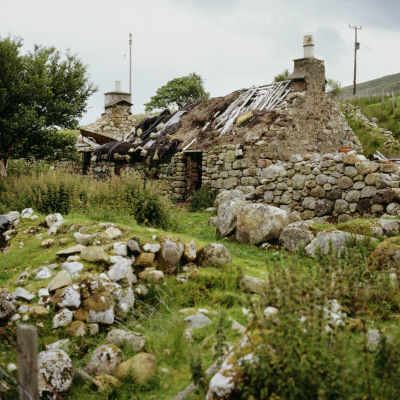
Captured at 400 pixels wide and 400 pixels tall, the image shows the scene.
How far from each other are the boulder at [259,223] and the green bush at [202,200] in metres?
4.68

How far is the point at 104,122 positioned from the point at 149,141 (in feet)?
24.0

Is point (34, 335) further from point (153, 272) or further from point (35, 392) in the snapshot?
point (153, 272)

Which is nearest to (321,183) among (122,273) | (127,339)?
(122,273)

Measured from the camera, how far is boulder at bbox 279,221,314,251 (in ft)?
26.0

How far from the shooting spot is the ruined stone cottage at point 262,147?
11.1m

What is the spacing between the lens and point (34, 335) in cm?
247

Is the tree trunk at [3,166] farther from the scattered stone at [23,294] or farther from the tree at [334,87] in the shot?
the tree at [334,87]

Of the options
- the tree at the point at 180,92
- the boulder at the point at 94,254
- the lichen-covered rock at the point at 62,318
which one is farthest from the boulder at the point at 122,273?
the tree at the point at 180,92

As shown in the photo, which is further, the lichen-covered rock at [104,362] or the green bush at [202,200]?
the green bush at [202,200]

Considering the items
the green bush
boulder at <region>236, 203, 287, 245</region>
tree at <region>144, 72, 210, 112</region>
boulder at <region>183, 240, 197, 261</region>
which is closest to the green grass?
boulder at <region>183, 240, 197, 261</region>

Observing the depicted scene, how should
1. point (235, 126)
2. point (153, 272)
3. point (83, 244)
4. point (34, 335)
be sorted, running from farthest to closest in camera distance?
point (235, 126), point (83, 244), point (153, 272), point (34, 335)

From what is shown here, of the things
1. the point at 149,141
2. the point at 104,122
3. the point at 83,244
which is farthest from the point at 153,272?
the point at 104,122

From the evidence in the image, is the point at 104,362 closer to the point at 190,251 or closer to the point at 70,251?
the point at 70,251

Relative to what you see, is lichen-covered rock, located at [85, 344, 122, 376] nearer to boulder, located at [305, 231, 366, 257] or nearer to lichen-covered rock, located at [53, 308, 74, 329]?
lichen-covered rock, located at [53, 308, 74, 329]
